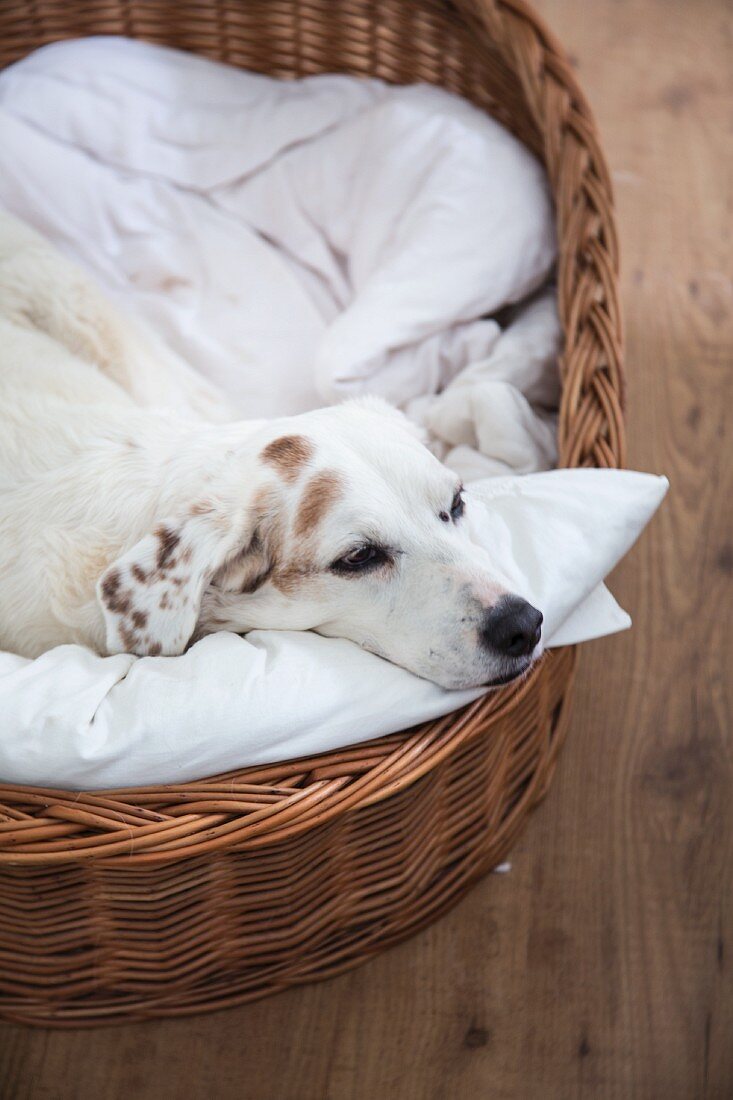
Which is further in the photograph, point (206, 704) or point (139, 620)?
point (139, 620)

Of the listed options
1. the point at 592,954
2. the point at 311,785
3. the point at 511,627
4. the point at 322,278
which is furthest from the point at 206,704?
the point at 322,278

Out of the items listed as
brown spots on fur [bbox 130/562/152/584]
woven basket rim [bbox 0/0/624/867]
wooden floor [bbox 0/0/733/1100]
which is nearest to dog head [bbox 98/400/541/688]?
brown spots on fur [bbox 130/562/152/584]

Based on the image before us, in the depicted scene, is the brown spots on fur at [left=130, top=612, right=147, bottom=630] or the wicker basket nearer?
the wicker basket

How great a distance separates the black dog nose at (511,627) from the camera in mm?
1478

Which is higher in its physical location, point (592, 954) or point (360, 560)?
point (360, 560)

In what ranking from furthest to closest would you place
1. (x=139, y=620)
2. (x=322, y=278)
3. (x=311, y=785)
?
1. (x=322, y=278)
2. (x=139, y=620)
3. (x=311, y=785)

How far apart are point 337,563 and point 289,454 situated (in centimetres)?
18

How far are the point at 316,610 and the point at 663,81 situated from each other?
2704 mm

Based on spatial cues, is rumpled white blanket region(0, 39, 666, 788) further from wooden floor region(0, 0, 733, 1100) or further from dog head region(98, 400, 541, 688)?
wooden floor region(0, 0, 733, 1100)

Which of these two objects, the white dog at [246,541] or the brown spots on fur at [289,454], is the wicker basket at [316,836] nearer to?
the white dog at [246,541]

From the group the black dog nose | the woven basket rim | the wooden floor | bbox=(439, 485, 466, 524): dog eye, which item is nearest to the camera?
the woven basket rim

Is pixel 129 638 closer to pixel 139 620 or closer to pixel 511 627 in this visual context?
pixel 139 620

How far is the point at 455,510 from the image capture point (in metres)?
1.65

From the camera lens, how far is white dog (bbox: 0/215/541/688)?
151 cm
